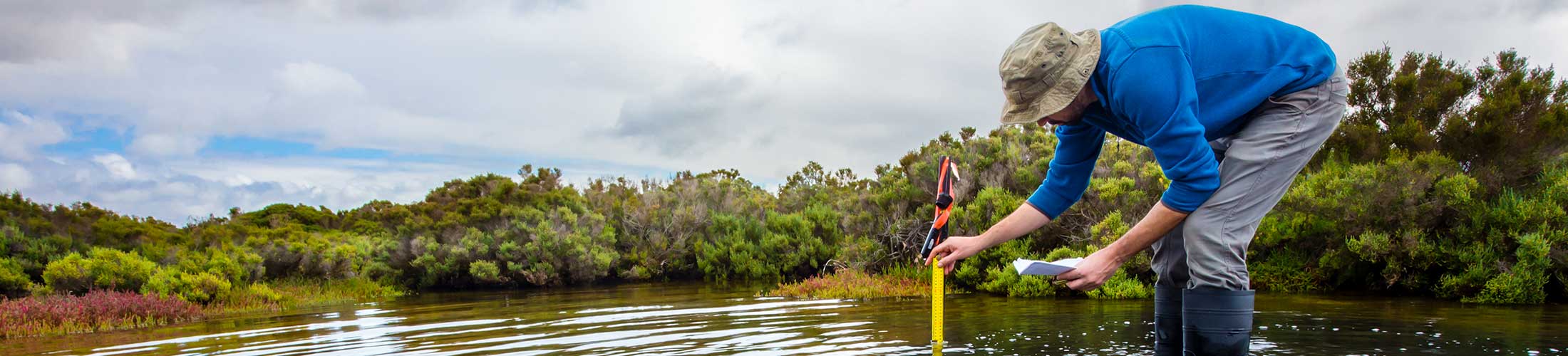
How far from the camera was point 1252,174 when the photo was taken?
3.43 meters

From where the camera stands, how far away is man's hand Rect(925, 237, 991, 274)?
374 cm

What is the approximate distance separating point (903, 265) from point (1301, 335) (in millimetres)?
6637

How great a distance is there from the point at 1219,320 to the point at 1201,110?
30.1 inches

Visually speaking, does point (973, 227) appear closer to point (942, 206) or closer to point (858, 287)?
point (858, 287)

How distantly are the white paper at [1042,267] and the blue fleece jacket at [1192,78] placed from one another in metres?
0.43

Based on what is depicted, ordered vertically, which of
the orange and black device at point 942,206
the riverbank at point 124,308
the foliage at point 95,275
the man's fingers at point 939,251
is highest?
the orange and black device at point 942,206

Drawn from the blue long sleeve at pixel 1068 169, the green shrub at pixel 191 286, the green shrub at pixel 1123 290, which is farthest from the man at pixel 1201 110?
the green shrub at pixel 191 286

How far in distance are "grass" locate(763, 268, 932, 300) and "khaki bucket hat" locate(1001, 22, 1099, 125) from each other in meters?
7.49

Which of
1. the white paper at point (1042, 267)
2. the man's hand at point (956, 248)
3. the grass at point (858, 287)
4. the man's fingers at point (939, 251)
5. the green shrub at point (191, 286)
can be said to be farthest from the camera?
the green shrub at point (191, 286)

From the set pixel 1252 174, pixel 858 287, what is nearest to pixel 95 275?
pixel 858 287

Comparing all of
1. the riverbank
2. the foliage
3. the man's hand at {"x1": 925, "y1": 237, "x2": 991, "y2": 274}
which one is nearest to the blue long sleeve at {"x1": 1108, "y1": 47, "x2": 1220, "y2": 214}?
the man's hand at {"x1": 925, "y1": 237, "x2": 991, "y2": 274}

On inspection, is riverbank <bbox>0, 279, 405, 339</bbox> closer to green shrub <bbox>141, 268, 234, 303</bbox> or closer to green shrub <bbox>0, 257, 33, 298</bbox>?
green shrub <bbox>141, 268, 234, 303</bbox>

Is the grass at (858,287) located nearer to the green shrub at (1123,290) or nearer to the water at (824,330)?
the water at (824,330)

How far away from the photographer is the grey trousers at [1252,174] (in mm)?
3389
